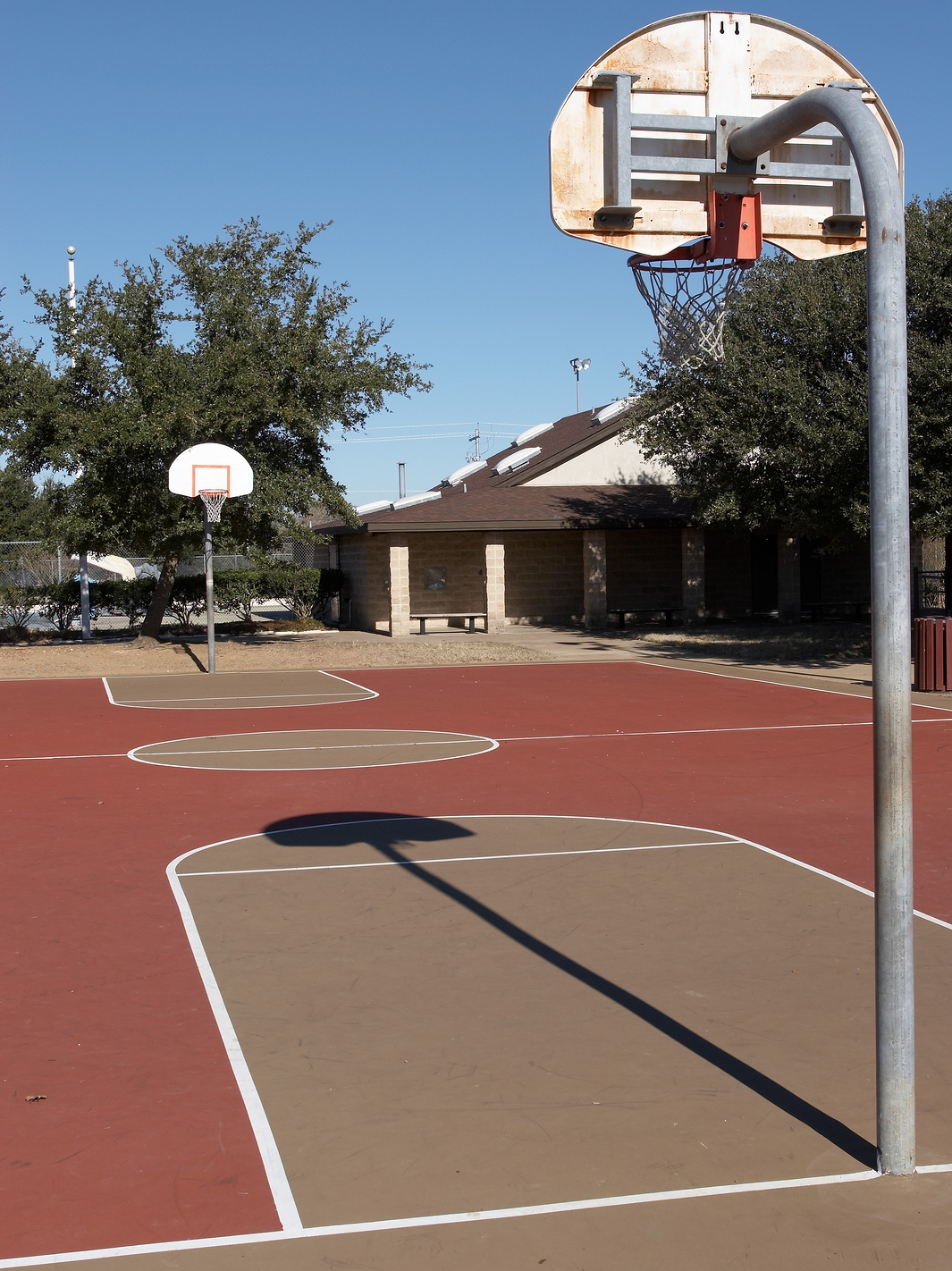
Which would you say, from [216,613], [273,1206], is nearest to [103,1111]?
[273,1206]

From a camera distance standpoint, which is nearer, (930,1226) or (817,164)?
(930,1226)

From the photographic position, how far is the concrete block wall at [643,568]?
121 ft

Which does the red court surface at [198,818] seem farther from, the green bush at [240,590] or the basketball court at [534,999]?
the green bush at [240,590]

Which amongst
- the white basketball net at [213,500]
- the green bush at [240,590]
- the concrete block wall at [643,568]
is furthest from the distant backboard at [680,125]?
the concrete block wall at [643,568]

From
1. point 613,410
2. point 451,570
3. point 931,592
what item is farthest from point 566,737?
point 931,592

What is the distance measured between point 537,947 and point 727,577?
31.2 m

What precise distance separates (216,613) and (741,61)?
32.7 m

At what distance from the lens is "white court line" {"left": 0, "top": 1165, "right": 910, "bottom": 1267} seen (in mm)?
4020

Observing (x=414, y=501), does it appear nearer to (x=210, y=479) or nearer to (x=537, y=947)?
(x=210, y=479)

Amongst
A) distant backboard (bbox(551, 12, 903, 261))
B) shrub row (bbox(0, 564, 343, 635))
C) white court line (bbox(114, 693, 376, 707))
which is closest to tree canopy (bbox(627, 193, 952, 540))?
white court line (bbox(114, 693, 376, 707))

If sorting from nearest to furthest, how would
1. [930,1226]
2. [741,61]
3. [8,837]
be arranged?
[930,1226] < [741,61] < [8,837]

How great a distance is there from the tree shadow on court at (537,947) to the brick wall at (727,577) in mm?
27631

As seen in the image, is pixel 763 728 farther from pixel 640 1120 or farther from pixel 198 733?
pixel 640 1120

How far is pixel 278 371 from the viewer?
86.7 ft
